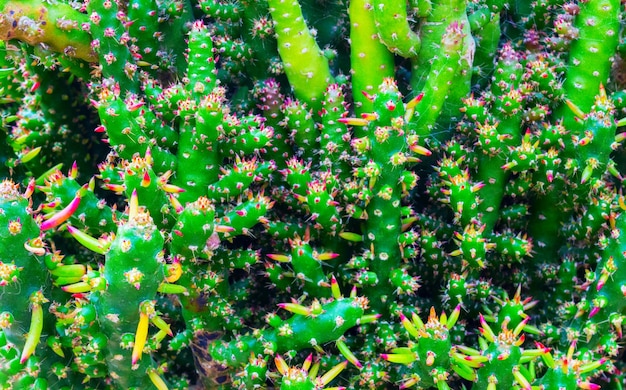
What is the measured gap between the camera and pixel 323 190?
1.77 metres

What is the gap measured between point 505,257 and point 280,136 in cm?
89

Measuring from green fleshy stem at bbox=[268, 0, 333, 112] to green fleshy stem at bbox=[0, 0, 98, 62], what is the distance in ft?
2.06

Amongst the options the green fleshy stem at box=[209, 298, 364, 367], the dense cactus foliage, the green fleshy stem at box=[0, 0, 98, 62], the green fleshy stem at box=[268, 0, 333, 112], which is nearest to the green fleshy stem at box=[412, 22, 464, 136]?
the dense cactus foliage

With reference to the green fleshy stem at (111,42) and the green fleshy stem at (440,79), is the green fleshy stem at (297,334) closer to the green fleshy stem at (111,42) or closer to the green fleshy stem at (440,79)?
the green fleshy stem at (440,79)

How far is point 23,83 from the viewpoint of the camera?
6.99 feet

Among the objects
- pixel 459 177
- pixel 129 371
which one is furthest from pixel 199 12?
pixel 129 371

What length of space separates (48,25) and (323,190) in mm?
1009

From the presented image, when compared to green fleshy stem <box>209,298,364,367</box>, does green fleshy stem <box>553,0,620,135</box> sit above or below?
above

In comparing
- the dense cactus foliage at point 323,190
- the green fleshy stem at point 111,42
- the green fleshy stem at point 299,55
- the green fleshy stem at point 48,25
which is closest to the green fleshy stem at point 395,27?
the dense cactus foliage at point 323,190

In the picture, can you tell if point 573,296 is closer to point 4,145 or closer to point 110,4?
point 110,4

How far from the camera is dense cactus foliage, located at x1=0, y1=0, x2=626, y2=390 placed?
160 centimetres

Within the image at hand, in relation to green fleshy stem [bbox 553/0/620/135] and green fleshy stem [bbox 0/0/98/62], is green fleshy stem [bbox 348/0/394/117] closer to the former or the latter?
green fleshy stem [bbox 553/0/620/135]

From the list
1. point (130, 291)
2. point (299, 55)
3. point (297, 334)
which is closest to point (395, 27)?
point (299, 55)

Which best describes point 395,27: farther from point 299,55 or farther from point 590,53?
point 590,53
